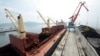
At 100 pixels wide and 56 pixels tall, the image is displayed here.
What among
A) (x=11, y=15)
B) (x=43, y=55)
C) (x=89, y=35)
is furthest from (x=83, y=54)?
(x=11, y=15)

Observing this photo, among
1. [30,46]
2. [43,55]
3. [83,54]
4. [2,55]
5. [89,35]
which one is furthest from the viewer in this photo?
[89,35]

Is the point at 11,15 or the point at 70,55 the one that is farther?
the point at 11,15

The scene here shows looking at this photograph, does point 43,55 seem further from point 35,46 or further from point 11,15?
point 11,15

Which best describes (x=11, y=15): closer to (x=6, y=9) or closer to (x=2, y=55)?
(x=6, y=9)

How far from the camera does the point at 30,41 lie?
41.0 ft

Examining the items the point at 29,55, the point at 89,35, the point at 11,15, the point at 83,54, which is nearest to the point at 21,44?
the point at 29,55

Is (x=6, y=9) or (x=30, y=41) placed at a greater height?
(x=6, y=9)

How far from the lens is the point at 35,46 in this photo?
12734 millimetres

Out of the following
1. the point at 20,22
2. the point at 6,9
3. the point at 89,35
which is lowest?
the point at 89,35

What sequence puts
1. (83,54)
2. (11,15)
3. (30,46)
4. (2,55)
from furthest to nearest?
(11,15), (2,55), (30,46), (83,54)

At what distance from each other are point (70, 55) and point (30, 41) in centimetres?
426

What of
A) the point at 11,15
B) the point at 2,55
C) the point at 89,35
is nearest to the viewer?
the point at 2,55

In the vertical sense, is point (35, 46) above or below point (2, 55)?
above

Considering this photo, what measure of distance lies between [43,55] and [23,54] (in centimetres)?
246
